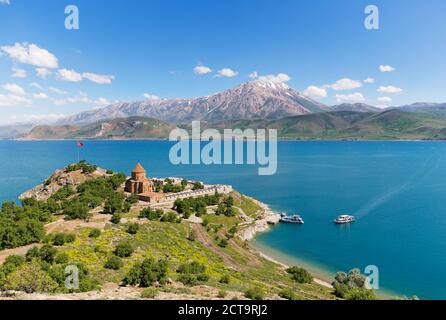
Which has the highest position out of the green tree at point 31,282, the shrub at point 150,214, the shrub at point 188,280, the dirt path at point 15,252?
the green tree at point 31,282

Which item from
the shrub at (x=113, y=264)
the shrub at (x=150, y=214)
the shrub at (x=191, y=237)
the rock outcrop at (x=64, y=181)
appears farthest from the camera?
the rock outcrop at (x=64, y=181)

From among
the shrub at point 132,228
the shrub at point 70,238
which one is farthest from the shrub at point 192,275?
the shrub at point 70,238

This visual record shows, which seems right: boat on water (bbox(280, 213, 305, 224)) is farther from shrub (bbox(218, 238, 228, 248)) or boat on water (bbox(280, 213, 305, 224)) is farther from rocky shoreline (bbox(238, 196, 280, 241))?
shrub (bbox(218, 238, 228, 248))

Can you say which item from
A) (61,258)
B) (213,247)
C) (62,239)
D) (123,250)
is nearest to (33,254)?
(61,258)

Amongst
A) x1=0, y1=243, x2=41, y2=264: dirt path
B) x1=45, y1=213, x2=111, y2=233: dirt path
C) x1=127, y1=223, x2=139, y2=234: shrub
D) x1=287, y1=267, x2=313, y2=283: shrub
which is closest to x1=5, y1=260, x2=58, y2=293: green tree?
x1=0, y1=243, x2=41, y2=264: dirt path

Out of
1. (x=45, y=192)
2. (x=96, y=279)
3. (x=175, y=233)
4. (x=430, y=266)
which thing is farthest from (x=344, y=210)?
(x=45, y=192)

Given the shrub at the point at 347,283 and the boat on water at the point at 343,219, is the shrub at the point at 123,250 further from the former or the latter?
the boat on water at the point at 343,219
